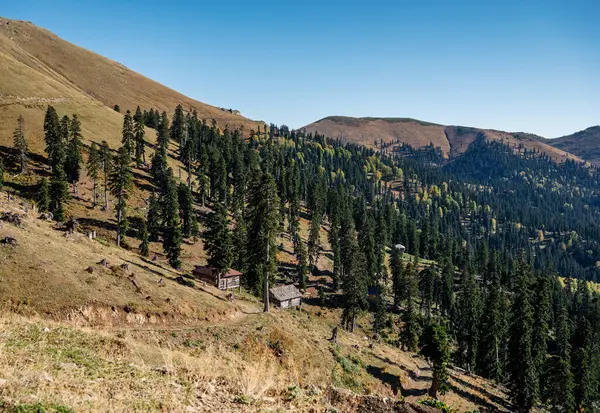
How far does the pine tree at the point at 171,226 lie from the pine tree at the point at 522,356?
183ft

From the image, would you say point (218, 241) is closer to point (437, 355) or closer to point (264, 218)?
point (264, 218)

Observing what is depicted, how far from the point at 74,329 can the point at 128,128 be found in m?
98.1

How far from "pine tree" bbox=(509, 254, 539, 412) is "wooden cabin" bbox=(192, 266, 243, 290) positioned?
45.5 metres

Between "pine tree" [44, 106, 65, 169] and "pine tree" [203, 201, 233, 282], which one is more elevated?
"pine tree" [44, 106, 65, 169]

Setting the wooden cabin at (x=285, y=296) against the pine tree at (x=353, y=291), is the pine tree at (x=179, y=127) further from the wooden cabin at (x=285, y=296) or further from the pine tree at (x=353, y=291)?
the pine tree at (x=353, y=291)

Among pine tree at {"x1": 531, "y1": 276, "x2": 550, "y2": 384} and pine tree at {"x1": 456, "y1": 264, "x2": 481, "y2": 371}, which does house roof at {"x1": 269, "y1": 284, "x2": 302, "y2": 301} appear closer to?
pine tree at {"x1": 456, "y1": 264, "x2": 481, "y2": 371}

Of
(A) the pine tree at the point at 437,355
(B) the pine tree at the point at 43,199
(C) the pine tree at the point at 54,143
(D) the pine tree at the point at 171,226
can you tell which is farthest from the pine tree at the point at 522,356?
(C) the pine tree at the point at 54,143

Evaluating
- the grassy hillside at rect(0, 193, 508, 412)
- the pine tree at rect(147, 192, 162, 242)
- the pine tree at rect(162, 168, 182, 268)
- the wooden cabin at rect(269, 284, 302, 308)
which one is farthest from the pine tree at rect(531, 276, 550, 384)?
the pine tree at rect(147, 192, 162, 242)

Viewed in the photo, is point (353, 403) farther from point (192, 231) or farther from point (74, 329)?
point (192, 231)

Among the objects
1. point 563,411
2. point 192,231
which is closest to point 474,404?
point 563,411

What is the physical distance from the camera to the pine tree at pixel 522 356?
52438 millimetres

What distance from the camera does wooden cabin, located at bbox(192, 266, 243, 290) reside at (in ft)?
209

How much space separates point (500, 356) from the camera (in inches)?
3051

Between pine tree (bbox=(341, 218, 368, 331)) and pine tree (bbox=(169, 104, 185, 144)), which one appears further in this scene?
pine tree (bbox=(169, 104, 185, 144))
